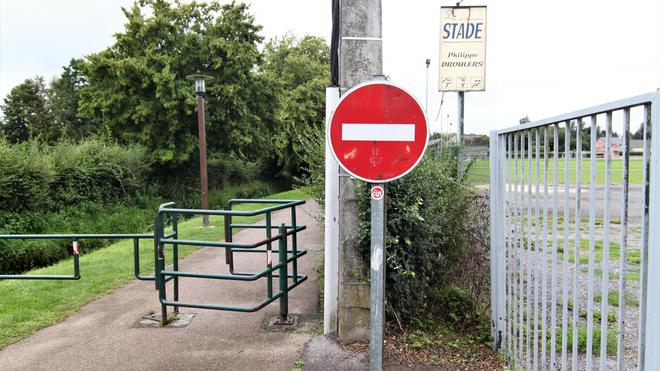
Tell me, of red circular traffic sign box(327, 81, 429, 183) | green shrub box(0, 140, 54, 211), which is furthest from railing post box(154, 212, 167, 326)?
green shrub box(0, 140, 54, 211)

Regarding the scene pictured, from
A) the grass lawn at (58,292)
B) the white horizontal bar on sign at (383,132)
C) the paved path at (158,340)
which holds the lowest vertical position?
the paved path at (158,340)

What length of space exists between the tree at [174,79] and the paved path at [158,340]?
17.7 m

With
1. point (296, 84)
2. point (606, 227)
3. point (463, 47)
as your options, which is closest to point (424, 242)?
point (606, 227)

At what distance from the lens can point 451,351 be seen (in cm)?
404

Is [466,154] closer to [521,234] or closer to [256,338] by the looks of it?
[521,234]

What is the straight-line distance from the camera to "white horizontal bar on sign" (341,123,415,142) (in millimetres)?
2902

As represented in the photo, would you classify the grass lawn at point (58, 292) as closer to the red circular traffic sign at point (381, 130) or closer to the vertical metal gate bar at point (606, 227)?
the red circular traffic sign at point (381, 130)

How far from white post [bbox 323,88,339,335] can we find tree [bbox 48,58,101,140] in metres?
45.8

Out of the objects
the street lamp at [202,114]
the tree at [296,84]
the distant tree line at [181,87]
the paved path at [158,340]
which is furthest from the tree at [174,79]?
the paved path at [158,340]

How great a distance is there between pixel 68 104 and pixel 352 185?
54.7m

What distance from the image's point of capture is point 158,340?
14.6 feet

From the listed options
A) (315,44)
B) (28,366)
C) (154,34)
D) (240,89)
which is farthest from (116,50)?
(28,366)

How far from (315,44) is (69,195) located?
94.7 ft

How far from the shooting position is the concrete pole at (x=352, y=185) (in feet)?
13.0
